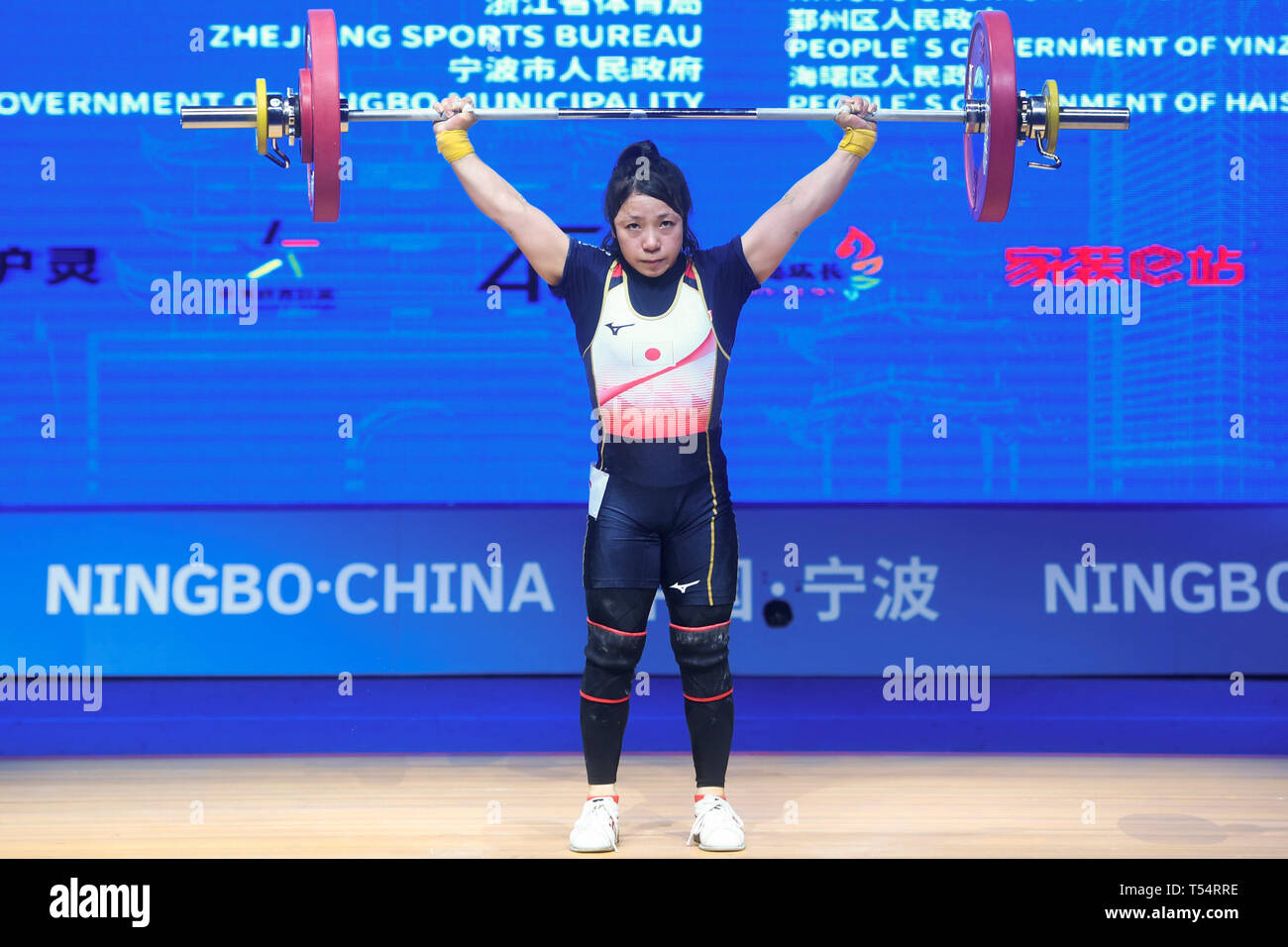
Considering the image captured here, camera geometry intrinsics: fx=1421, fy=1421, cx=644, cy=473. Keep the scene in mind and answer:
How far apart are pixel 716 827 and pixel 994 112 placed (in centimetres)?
140

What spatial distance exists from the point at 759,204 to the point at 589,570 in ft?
4.81

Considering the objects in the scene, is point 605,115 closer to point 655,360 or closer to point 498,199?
point 498,199

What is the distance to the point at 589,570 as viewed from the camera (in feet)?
8.67

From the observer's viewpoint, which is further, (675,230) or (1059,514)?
(1059,514)

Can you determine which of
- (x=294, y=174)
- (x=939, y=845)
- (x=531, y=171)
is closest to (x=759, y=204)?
(x=531, y=171)

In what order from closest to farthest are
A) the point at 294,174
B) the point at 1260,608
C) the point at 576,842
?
the point at 576,842, the point at 1260,608, the point at 294,174

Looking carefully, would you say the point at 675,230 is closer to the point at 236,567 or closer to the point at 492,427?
the point at 492,427

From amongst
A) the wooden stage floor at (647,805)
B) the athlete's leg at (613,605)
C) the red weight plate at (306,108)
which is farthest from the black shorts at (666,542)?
the red weight plate at (306,108)

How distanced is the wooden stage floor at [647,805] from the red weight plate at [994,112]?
1202 mm

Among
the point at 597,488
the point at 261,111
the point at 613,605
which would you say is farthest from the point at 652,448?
the point at 261,111

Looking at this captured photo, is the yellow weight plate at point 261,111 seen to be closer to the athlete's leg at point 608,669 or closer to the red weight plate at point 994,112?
the athlete's leg at point 608,669

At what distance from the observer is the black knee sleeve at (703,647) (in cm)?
263

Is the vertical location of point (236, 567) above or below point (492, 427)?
below

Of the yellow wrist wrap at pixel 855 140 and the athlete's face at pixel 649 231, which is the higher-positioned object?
the yellow wrist wrap at pixel 855 140
